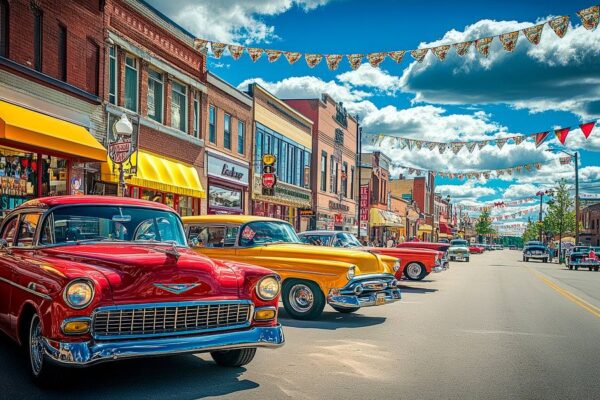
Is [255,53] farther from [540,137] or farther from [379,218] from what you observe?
[379,218]

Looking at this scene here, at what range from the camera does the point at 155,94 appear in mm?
22172

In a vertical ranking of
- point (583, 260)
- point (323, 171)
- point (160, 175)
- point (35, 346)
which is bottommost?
point (583, 260)

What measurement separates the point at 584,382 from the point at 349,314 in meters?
5.46

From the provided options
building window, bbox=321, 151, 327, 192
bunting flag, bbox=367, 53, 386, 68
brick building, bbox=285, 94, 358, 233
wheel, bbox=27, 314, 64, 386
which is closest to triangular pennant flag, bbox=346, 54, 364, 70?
bunting flag, bbox=367, 53, 386, 68

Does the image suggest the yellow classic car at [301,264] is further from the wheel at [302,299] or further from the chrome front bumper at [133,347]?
the chrome front bumper at [133,347]

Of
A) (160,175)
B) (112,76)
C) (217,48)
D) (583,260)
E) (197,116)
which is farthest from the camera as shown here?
(583,260)

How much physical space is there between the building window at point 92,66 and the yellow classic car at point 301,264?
362 inches

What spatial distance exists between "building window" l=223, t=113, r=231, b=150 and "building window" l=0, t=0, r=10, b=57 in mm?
13551

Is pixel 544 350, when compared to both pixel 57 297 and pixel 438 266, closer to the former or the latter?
pixel 57 297

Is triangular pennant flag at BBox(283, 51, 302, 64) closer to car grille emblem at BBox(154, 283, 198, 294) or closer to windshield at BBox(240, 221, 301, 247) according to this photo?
windshield at BBox(240, 221, 301, 247)

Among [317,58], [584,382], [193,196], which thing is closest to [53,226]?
[584,382]

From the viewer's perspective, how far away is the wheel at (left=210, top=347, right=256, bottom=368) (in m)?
6.43

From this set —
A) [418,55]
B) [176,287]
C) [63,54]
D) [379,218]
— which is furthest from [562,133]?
[379,218]

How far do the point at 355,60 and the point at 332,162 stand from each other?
25460 mm
